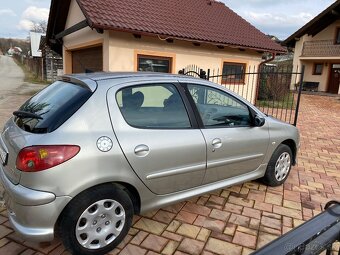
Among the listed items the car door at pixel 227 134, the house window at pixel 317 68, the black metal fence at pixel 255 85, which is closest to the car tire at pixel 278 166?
the car door at pixel 227 134

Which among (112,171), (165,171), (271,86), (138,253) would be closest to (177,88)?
(165,171)

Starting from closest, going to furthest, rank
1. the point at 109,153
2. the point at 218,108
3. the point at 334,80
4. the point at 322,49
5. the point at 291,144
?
the point at 109,153, the point at 218,108, the point at 291,144, the point at 322,49, the point at 334,80

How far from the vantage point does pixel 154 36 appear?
28.2ft

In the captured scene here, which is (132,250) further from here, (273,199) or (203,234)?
(273,199)

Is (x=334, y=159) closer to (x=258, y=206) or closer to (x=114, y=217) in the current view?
(x=258, y=206)

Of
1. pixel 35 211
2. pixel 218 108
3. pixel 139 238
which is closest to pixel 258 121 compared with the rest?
pixel 218 108

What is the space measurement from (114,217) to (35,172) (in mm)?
770

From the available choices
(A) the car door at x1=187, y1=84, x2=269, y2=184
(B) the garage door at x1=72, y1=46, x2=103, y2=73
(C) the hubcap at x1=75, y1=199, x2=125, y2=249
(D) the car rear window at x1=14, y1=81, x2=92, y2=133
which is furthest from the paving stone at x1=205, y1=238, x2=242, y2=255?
(B) the garage door at x1=72, y1=46, x2=103, y2=73

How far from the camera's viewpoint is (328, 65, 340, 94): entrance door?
24.2m

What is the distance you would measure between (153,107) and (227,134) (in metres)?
0.91

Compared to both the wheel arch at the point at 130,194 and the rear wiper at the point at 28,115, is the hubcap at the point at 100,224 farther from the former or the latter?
the rear wiper at the point at 28,115

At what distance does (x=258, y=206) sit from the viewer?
3553 millimetres

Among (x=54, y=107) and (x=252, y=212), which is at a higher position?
(x=54, y=107)

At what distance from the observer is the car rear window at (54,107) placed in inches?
90.7
